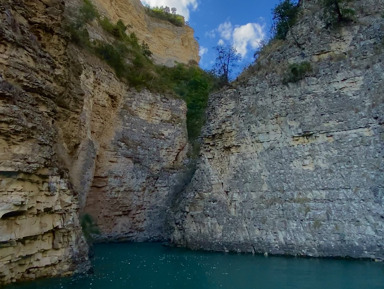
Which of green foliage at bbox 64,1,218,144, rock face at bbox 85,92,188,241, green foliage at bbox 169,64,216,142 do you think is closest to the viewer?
rock face at bbox 85,92,188,241

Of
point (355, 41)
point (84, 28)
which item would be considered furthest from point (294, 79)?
point (84, 28)

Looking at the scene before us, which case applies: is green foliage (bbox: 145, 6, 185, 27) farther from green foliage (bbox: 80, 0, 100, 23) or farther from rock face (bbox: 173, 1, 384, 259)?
rock face (bbox: 173, 1, 384, 259)

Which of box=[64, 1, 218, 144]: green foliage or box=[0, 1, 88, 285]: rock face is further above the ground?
box=[64, 1, 218, 144]: green foliage

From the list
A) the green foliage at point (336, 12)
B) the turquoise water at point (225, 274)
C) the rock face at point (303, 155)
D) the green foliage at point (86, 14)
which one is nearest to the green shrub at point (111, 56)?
the green foliage at point (86, 14)

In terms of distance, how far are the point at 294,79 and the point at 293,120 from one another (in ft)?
6.64

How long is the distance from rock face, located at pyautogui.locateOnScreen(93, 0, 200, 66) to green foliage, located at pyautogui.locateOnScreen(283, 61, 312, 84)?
27799 mm

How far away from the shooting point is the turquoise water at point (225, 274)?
30.4 ft

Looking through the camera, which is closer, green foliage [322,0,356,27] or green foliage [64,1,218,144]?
green foliage [322,0,356,27]

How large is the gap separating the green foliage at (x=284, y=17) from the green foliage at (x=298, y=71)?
10.2 feet

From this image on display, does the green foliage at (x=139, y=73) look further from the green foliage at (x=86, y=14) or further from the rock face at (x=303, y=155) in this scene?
the rock face at (x=303, y=155)

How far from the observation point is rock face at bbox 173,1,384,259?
13.1 metres

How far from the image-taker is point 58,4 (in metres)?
12.4

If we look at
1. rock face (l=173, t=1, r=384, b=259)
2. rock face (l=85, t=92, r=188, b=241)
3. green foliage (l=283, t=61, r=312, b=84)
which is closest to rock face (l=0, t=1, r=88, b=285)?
rock face (l=173, t=1, r=384, b=259)

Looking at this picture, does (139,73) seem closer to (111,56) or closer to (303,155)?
(111,56)
